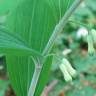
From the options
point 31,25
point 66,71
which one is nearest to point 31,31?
point 31,25

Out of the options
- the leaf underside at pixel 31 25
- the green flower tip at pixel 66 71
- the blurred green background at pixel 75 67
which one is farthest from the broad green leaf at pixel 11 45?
the blurred green background at pixel 75 67

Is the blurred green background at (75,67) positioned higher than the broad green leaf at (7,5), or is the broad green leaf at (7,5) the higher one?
the broad green leaf at (7,5)

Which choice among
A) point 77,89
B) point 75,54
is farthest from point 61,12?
point 75,54

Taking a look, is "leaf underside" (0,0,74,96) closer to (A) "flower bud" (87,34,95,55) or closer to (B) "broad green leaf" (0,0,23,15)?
(B) "broad green leaf" (0,0,23,15)

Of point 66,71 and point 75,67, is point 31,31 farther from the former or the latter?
point 75,67

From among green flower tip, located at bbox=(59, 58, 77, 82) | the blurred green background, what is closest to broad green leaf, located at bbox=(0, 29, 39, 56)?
green flower tip, located at bbox=(59, 58, 77, 82)

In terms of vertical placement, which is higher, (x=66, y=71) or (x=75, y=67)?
(x=66, y=71)

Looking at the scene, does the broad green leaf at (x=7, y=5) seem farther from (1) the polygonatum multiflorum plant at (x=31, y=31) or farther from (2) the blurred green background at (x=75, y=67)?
(2) the blurred green background at (x=75, y=67)

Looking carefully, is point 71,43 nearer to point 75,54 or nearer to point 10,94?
point 75,54

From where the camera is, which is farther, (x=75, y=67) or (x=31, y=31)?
(x=75, y=67)
